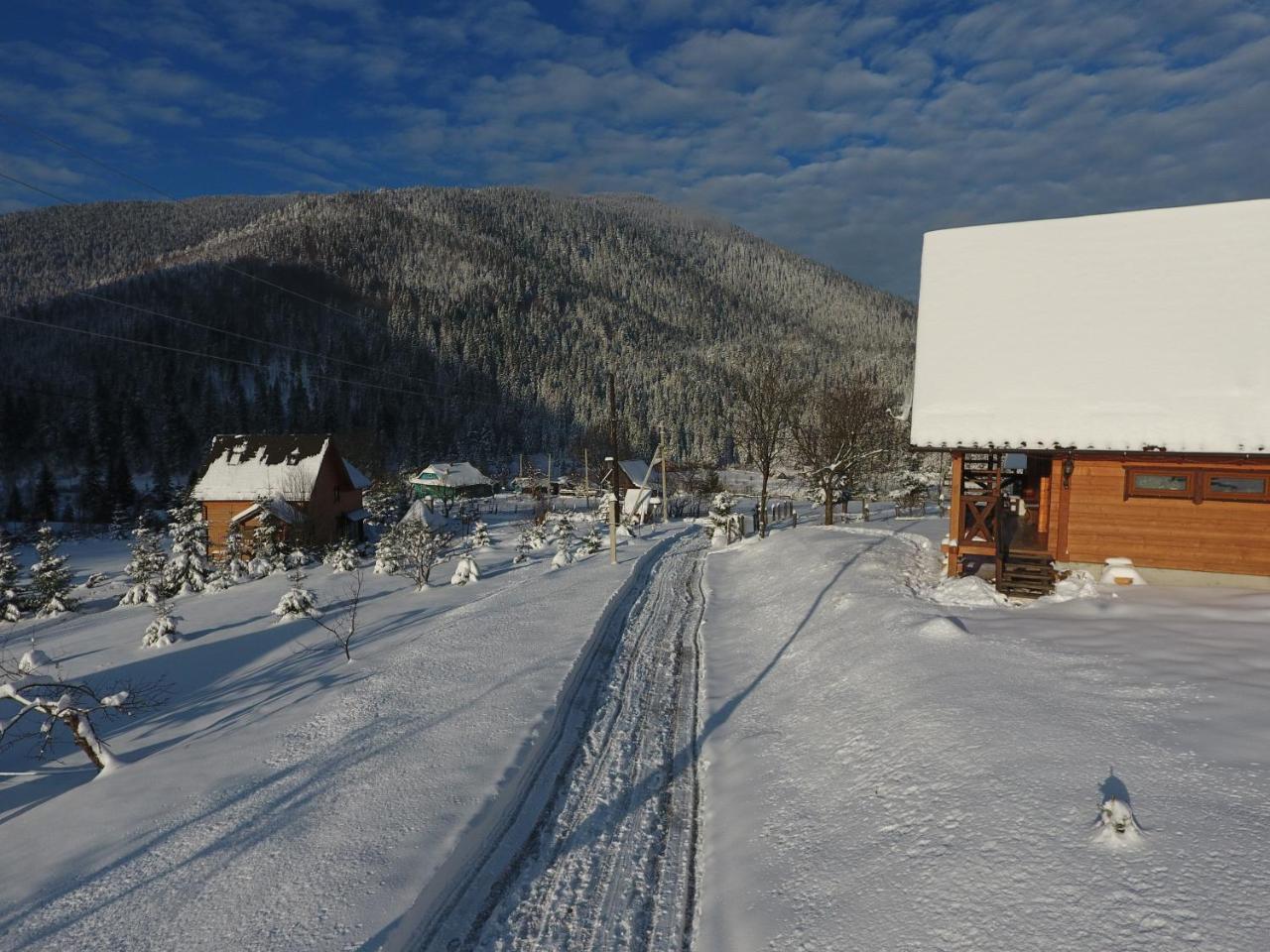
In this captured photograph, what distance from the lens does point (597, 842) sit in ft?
22.6

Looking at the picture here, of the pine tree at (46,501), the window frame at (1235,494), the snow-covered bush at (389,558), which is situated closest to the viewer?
the window frame at (1235,494)

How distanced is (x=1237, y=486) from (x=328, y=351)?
138m

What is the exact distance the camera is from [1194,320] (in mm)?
13375

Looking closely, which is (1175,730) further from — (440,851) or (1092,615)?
(440,851)

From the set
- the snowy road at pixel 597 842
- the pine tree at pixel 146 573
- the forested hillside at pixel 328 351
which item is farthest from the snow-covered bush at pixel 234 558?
the snowy road at pixel 597 842

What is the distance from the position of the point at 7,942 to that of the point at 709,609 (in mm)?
13782

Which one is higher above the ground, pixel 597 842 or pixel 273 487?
pixel 273 487

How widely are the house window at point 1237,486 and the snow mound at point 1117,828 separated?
10.9 metres

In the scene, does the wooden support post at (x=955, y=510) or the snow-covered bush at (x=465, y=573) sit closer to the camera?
the wooden support post at (x=955, y=510)

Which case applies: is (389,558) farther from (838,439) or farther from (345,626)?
(838,439)

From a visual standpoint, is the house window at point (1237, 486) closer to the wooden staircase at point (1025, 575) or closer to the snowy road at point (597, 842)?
the wooden staircase at point (1025, 575)

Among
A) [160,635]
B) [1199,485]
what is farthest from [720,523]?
[160,635]

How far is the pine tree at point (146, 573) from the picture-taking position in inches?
978

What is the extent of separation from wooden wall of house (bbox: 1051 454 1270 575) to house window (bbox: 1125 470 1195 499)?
12cm
